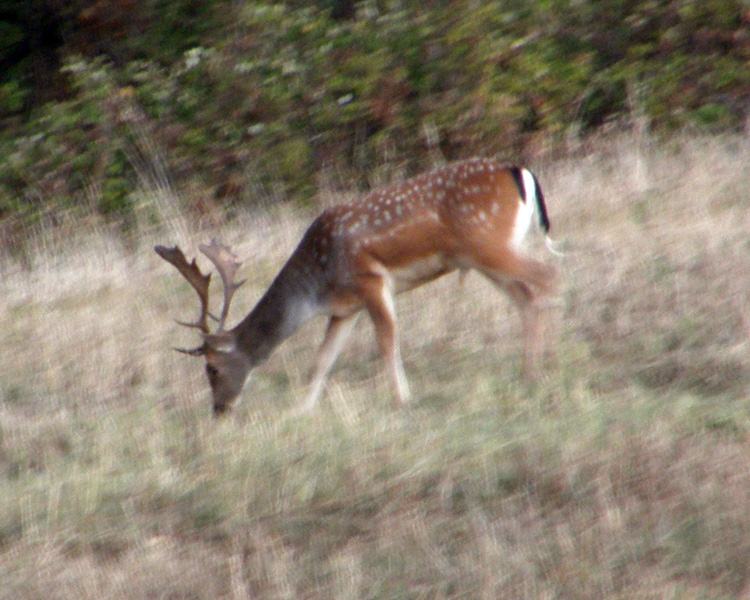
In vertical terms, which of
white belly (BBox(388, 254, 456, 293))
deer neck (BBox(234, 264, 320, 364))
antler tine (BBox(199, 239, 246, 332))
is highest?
antler tine (BBox(199, 239, 246, 332))

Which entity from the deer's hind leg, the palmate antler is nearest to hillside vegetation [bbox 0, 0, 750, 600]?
the deer's hind leg

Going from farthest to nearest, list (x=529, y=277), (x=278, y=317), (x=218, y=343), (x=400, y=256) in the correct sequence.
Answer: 1. (x=278, y=317)
2. (x=218, y=343)
3. (x=400, y=256)
4. (x=529, y=277)

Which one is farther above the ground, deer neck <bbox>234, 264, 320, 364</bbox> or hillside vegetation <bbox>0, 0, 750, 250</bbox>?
deer neck <bbox>234, 264, 320, 364</bbox>

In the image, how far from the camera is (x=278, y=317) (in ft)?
24.8

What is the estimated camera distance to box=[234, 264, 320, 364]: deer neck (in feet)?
24.4

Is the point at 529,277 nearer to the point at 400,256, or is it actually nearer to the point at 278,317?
the point at 400,256

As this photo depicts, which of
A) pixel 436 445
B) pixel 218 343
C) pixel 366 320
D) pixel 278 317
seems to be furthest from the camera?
pixel 366 320

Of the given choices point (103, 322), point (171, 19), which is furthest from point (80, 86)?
point (103, 322)

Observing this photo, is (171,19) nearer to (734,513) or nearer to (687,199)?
(687,199)

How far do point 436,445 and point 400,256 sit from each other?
1624 mm

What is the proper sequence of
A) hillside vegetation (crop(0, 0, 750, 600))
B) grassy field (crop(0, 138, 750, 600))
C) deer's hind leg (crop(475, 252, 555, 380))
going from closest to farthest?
grassy field (crop(0, 138, 750, 600))
hillside vegetation (crop(0, 0, 750, 600))
deer's hind leg (crop(475, 252, 555, 380))

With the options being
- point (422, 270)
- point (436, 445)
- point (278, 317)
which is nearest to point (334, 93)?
point (278, 317)

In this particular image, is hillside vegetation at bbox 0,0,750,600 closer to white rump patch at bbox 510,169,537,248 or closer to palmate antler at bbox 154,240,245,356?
palmate antler at bbox 154,240,245,356

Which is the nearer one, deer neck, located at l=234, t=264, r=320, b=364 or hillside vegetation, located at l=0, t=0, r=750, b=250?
deer neck, located at l=234, t=264, r=320, b=364
